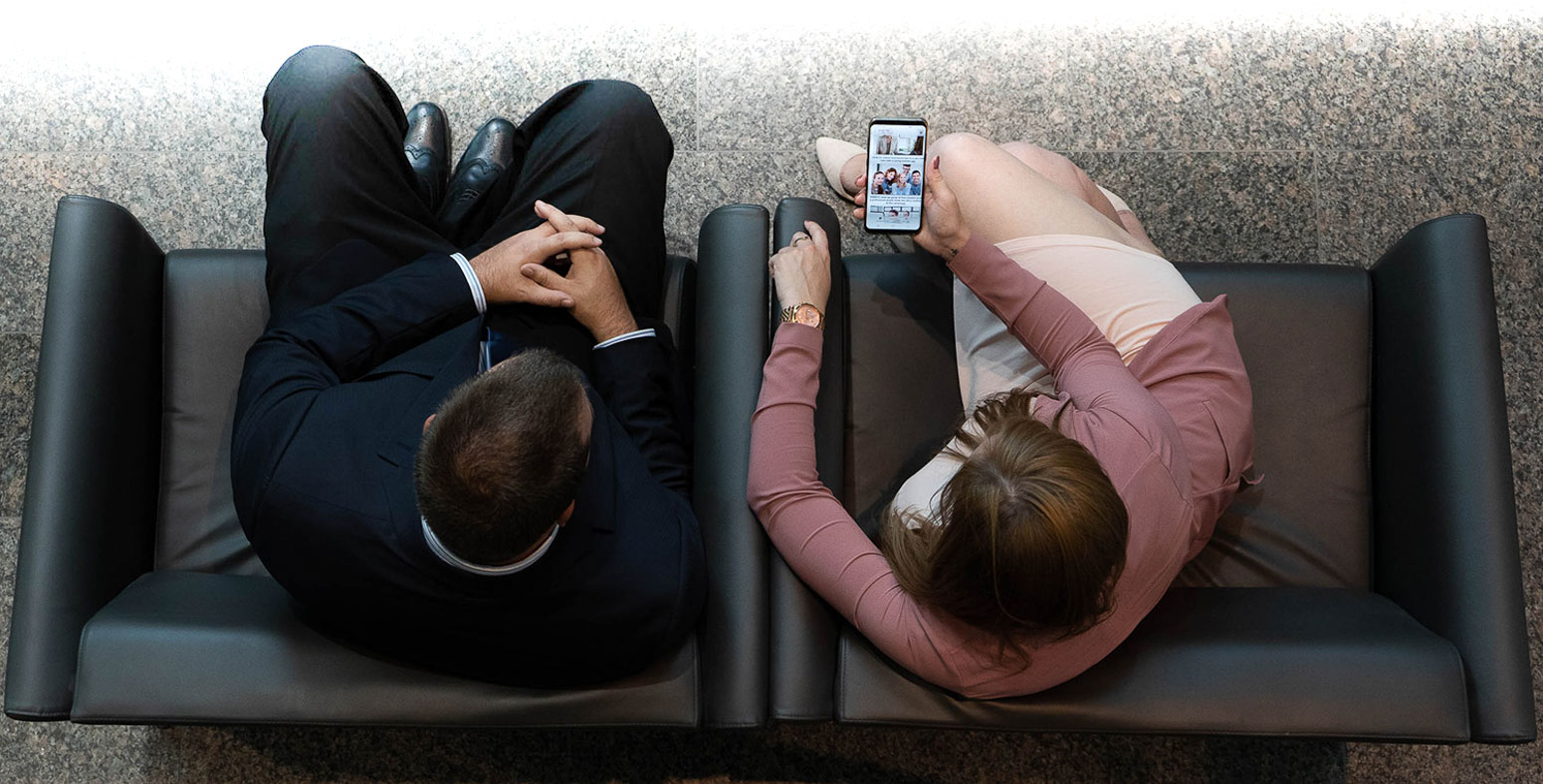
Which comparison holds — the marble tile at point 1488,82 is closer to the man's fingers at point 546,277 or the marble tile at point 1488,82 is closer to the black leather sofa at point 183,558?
the black leather sofa at point 183,558

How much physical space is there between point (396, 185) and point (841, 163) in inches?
28.2

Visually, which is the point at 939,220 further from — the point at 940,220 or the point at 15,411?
the point at 15,411

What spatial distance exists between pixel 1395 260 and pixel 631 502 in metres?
1.01

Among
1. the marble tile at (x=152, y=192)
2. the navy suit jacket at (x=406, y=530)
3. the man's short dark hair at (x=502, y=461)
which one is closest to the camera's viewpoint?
the man's short dark hair at (x=502, y=461)

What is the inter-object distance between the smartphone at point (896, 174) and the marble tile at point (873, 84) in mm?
522

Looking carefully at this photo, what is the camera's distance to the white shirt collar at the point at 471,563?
38.2 inches

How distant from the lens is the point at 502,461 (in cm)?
89

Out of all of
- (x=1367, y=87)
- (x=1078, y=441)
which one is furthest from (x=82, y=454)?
(x=1367, y=87)

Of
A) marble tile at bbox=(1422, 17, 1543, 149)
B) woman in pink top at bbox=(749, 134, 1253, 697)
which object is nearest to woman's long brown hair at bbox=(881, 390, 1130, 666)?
woman in pink top at bbox=(749, 134, 1253, 697)

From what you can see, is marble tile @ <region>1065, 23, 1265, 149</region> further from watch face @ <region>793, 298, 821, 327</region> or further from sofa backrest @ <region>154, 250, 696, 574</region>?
sofa backrest @ <region>154, 250, 696, 574</region>

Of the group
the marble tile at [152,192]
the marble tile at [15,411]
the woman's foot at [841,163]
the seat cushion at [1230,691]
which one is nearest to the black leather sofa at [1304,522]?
the seat cushion at [1230,691]

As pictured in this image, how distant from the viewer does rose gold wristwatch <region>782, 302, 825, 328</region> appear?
126 centimetres

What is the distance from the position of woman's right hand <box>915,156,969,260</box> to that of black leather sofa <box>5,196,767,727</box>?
0.24 metres

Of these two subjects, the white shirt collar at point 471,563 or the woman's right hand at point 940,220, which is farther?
the woman's right hand at point 940,220
